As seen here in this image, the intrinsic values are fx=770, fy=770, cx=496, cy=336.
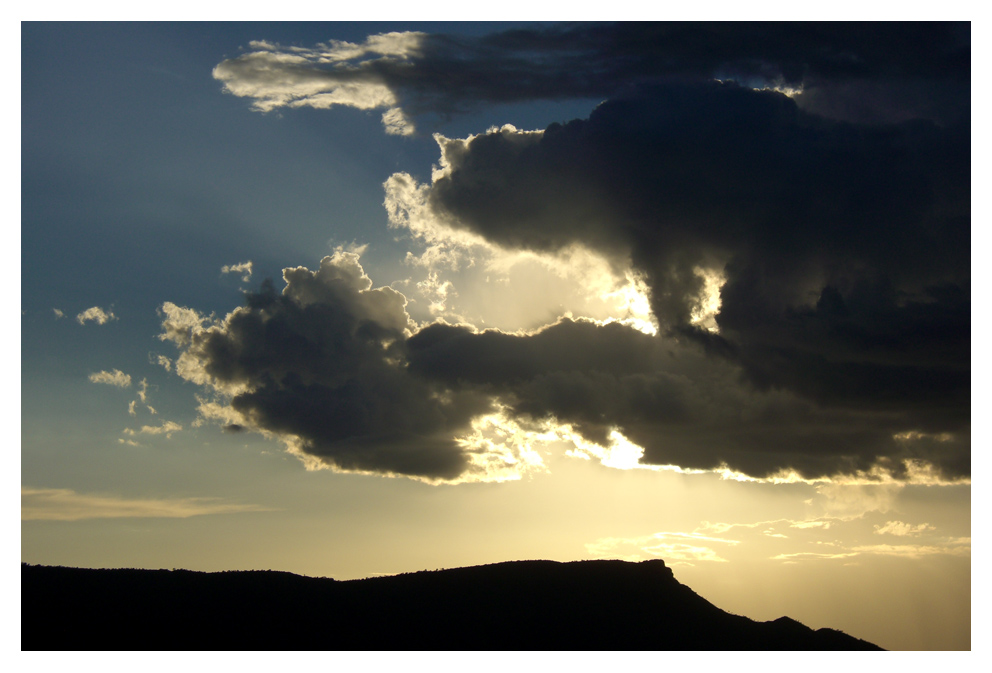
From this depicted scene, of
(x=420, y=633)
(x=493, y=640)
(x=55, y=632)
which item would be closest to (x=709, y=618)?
(x=493, y=640)

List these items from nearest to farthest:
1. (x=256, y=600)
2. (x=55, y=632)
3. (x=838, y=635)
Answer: (x=55, y=632), (x=256, y=600), (x=838, y=635)

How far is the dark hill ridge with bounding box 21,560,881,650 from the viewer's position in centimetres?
9969

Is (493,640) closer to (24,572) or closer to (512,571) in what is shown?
Answer: (512,571)

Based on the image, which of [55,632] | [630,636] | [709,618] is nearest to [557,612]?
[630,636]

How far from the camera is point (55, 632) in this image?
94.8m

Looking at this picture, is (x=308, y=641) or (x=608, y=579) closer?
(x=308, y=641)

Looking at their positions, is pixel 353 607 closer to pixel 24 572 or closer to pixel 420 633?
pixel 420 633

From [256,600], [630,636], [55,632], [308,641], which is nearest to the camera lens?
[55,632]

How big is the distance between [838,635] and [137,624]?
10917cm

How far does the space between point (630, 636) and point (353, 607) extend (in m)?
42.8

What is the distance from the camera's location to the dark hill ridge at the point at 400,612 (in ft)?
327

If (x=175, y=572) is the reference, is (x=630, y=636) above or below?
below

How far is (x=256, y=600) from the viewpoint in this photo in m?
111

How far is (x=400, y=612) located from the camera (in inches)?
4560
